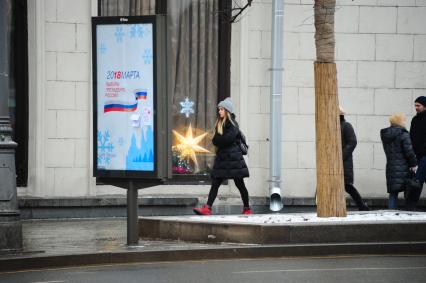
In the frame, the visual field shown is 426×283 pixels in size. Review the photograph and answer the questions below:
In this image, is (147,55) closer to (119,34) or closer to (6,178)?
(119,34)

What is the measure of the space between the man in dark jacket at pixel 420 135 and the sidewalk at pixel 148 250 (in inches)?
103

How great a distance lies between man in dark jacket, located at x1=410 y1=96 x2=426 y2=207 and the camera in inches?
657

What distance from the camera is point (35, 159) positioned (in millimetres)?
17594

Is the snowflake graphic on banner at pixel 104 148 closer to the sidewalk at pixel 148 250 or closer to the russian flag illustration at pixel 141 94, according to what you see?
the russian flag illustration at pixel 141 94

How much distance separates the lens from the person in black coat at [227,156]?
1636cm

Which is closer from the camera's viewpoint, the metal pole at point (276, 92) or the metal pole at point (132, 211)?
the metal pole at point (132, 211)

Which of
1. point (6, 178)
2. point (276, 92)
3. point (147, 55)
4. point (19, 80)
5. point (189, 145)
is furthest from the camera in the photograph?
point (189, 145)

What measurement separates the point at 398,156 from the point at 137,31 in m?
5.84

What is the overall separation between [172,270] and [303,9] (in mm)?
8255

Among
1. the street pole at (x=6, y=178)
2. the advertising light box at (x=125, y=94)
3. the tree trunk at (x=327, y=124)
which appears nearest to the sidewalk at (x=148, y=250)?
the street pole at (x=6, y=178)

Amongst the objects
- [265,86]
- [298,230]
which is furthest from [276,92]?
[298,230]

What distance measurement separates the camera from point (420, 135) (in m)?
16.8

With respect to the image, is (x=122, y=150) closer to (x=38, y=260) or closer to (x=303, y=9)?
(x=38, y=260)

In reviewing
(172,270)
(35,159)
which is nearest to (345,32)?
(35,159)
